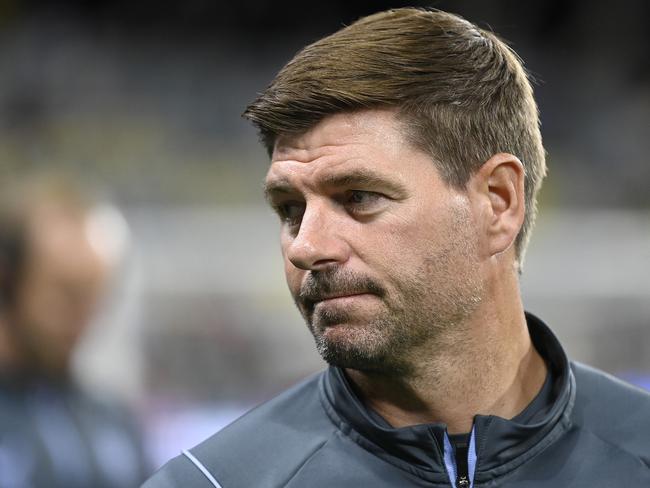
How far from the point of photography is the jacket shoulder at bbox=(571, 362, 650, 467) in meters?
1.95

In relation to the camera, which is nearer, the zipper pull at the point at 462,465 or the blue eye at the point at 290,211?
the zipper pull at the point at 462,465

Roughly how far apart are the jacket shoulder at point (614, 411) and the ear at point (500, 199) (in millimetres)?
335

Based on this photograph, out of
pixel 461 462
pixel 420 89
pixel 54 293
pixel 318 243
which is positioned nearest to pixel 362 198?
pixel 318 243

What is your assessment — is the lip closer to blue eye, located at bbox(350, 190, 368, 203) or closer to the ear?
blue eye, located at bbox(350, 190, 368, 203)

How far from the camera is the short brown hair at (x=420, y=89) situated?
6.14 feet

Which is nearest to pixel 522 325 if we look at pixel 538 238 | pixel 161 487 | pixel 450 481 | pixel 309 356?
pixel 450 481

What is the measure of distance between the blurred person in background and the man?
2.47 feet

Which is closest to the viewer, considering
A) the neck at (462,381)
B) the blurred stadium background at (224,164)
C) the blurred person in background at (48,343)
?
the neck at (462,381)

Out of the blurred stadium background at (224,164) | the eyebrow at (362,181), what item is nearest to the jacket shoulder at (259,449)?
the eyebrow at (362,181)

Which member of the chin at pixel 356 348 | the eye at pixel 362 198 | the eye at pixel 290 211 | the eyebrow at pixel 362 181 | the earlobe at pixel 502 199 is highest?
the eyebrow at pixel 362 181

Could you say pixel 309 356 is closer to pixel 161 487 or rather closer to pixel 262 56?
pixel 262 56

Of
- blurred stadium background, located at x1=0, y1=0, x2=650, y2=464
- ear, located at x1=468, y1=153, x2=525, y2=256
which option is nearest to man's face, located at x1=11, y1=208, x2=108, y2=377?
ear, located at x1=468, y1=153, x2=525, y2=256

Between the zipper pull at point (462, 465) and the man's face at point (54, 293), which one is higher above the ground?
the man's face at point (54, 293)

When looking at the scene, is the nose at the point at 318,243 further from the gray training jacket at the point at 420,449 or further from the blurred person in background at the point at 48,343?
the blurred person in background at the point at 48,343
